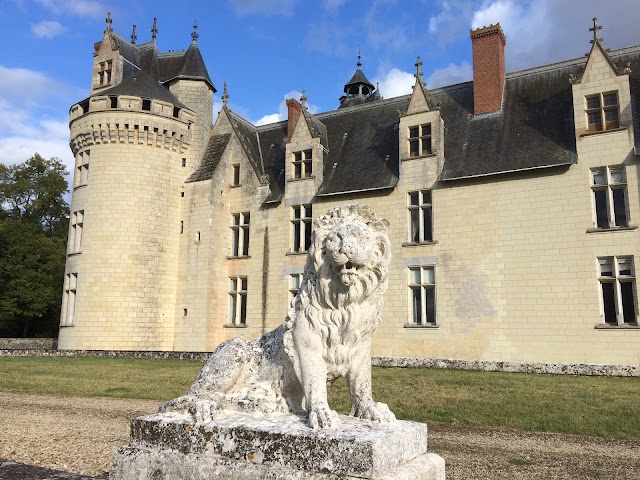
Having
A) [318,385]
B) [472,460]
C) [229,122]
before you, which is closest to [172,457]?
[318,385]

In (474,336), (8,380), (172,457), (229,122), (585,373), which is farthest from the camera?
(229,122)

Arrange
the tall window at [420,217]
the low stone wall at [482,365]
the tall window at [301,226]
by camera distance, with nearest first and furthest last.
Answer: the low stone wall at [482,365]
the tall window at [420,217]
the tall window at [301,226]

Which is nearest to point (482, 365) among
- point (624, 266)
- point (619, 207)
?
point (624, 266)

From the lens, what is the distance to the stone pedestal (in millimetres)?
2523

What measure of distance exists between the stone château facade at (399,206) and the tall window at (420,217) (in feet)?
0.27

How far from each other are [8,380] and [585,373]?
14161 millimetres

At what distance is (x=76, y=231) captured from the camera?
22.8 meters

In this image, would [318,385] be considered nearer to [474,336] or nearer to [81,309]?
[474,336]

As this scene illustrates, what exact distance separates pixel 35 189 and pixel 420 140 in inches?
1122

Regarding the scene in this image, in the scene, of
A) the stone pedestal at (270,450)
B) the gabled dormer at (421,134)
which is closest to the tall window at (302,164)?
the gabled dormer at (421,134)

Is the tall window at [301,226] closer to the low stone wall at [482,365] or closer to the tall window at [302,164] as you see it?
the tall window at [302,164]

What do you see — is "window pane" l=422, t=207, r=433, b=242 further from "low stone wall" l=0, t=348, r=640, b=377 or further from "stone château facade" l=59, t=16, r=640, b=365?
"low stone wall" l=0, t=348, r=640, b=377

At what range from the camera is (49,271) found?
3453 centimetres

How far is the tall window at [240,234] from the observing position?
2300 cm
